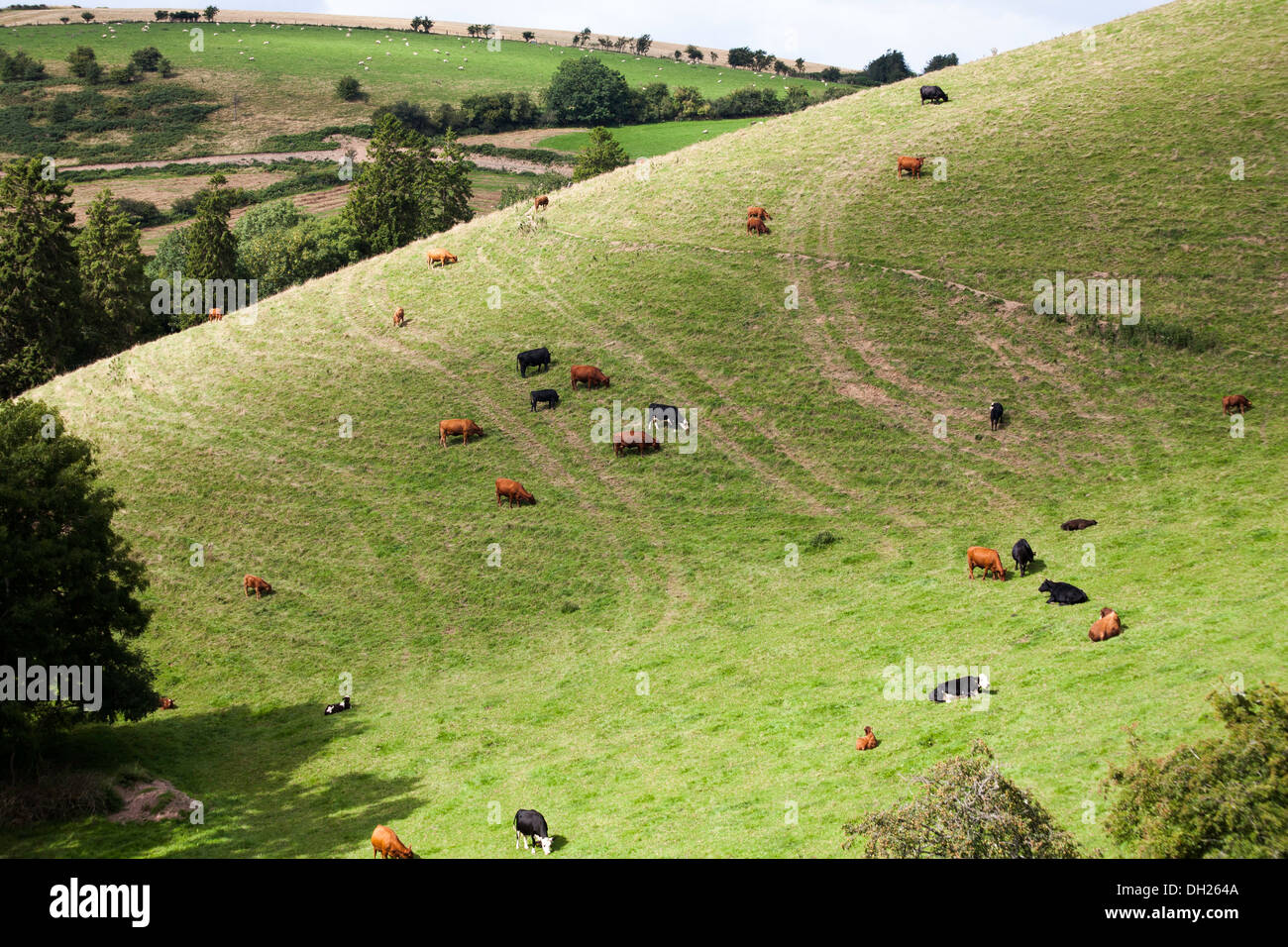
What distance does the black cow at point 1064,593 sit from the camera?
2903cm

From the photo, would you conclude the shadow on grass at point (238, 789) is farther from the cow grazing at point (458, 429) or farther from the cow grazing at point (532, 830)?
the cow grazing at point (458, 429)

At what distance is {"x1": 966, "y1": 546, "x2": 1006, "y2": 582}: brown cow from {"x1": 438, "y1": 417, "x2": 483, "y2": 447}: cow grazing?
2453 cm

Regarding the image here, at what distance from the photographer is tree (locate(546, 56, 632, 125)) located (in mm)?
184500

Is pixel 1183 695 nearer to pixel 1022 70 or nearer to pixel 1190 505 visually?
pixel 1190 505

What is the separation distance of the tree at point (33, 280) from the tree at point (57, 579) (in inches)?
1785

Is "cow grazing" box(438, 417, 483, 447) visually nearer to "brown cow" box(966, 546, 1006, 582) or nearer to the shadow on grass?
the shadow on grass

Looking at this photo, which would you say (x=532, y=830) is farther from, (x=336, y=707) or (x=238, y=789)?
(x=336, y=707)

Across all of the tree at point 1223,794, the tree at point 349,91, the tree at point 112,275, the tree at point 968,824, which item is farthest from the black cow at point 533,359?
the tree at point 349,91

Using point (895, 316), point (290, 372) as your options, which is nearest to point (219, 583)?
point (290, 372)

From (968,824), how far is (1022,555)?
20.0m

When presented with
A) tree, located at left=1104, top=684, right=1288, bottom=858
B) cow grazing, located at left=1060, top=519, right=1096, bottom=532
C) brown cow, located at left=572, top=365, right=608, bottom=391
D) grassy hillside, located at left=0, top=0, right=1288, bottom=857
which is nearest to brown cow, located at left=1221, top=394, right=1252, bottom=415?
grassy hillside, located at left=0, top=0, right=1288, bottom=857

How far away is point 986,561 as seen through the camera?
110 feet

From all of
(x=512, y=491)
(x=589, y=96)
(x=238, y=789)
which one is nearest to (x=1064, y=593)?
(x=512, y=491)

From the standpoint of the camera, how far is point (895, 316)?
171 feet
